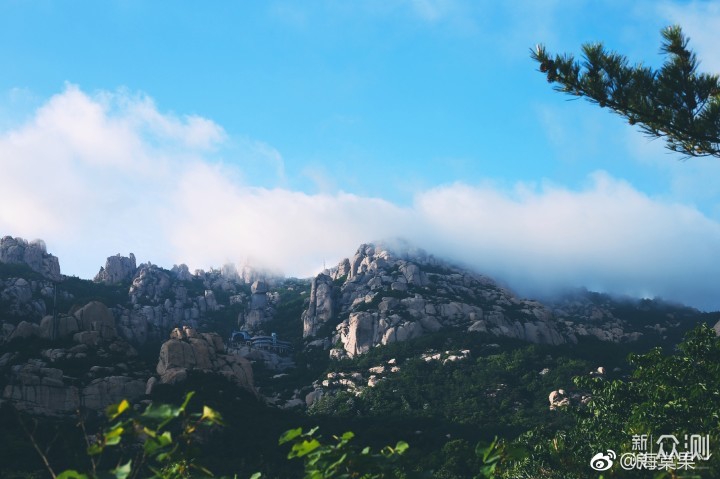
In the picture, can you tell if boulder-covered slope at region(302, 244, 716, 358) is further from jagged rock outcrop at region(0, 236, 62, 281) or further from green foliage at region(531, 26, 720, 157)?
green foliage at region(531, 26, 720, 157)

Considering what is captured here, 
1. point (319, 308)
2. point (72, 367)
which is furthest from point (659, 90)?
point (319, 308)

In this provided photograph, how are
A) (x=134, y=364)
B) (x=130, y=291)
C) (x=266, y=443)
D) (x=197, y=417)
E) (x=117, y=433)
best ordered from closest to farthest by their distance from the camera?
(x=117, y=433)
(x=197, y=417)
(x=266, y=443)
(x=134, y=364)
(x=130, y=291)

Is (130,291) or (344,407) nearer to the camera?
(344,407)

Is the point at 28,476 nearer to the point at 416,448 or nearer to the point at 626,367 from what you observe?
the point at 416,448

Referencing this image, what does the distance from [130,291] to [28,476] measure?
11608 centimetres

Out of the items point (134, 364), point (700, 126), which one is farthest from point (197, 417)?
point (134, 364)

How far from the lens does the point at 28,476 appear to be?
41750mm

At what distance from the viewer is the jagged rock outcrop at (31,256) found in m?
136

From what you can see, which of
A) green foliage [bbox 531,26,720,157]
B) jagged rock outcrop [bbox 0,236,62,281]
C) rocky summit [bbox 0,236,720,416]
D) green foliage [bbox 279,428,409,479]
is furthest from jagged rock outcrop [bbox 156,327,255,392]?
green foliage [bbox 279,428,409,479]

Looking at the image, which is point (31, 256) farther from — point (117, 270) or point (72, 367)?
point (72, 367)

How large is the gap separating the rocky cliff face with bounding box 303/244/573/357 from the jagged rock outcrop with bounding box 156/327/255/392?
45239mm

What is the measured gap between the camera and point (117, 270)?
166000 mm

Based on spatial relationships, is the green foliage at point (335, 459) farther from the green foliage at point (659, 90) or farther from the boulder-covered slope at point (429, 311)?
the boulder-covered slope at point (429, 311)

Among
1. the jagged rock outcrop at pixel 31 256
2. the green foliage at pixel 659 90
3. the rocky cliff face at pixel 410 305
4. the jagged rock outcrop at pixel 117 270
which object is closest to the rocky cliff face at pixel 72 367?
the jagged rock outcrop at pixel 31 256
